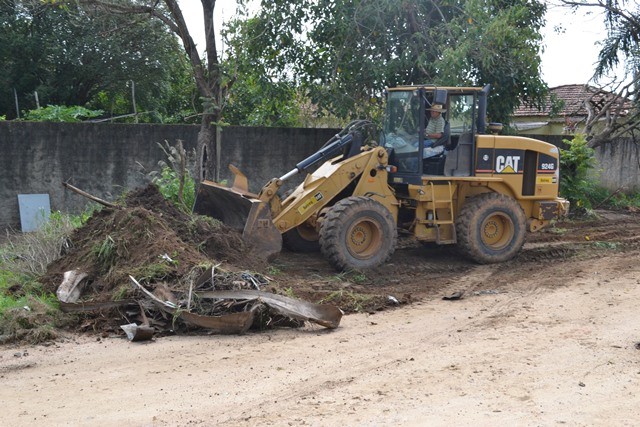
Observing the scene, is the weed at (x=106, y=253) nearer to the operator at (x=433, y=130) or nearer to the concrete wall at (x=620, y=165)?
the operator at (x=433, y=130)

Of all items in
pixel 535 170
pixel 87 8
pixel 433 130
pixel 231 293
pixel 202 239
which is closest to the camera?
pixel 231 293

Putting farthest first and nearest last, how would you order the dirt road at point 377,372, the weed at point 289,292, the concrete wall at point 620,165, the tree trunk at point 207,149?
the concrete wall at point 620,165
the tree trunk at point 207,149
the weed at point 289,292
the dirt road at point 377,372

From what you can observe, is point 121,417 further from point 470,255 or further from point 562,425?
point 470,255

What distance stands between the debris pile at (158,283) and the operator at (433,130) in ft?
10.9

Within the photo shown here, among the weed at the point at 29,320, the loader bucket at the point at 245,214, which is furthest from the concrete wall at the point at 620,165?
the weed at the point at 29,320

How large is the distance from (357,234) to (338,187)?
76cm

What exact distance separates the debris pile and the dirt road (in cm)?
24

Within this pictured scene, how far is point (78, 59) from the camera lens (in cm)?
2147

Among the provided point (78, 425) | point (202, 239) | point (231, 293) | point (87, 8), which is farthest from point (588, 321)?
point (87, 8)

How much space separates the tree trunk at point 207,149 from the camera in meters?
15.7

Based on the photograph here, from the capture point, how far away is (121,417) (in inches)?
224

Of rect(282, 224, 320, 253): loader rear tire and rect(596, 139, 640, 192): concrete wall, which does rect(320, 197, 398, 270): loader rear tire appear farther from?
rect(596, 139, 640, 192): concrete wall

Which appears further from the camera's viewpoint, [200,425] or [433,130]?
[433,130]

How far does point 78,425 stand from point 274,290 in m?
3.57
